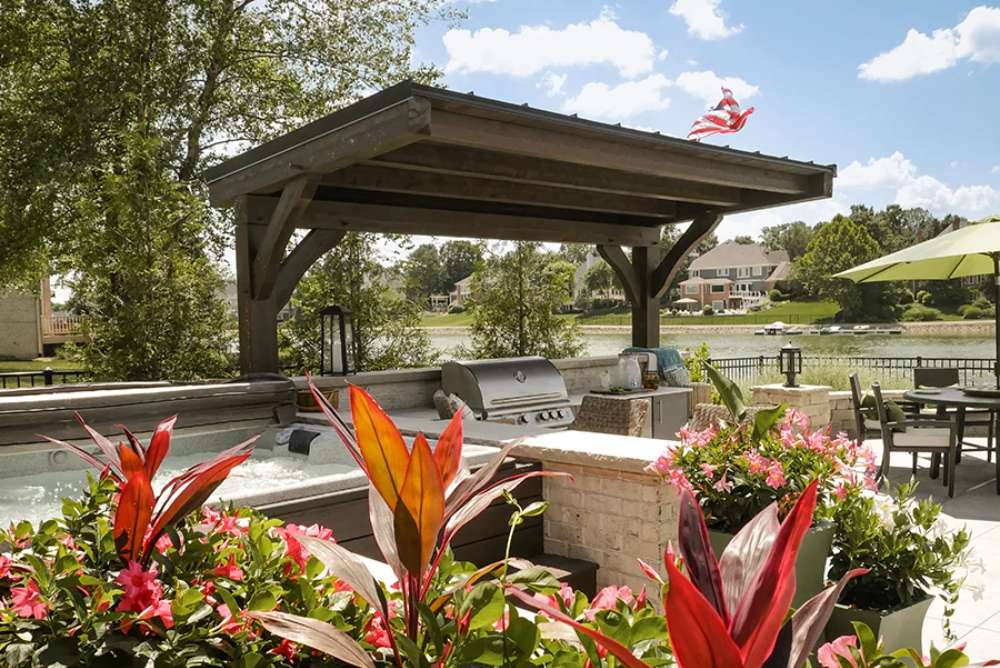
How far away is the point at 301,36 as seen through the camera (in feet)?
35.8

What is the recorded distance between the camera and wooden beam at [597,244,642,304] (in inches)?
315

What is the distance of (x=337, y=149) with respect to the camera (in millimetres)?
4418

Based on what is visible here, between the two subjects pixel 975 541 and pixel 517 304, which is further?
pixel 517 304

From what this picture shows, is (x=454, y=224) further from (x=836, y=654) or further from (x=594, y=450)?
(x=836, y=654)

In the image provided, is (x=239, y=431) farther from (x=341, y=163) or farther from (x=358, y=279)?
(x=358, y=279)

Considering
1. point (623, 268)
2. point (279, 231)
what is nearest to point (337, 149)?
point (279, 231)

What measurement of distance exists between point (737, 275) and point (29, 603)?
56.3m

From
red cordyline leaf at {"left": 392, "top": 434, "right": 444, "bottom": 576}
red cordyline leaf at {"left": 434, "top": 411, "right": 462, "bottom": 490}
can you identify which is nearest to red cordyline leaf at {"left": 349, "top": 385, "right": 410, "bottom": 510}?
red cordyline leaf at {"left": 392, "top": 434, "right": 444, "bottom": 576}

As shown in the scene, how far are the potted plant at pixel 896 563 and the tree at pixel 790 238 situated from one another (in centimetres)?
5570

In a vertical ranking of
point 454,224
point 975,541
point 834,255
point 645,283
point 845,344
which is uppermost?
point 834,255

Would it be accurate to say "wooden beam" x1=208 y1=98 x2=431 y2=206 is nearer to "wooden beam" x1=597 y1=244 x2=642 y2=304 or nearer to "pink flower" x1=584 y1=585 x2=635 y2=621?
"pink flower" x1=584 y1=585 x2=635 y2=621

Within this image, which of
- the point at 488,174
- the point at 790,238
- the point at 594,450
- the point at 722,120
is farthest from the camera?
the point at 790,238

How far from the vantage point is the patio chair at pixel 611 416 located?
521cm

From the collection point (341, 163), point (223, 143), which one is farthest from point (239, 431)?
point (223, 143)
